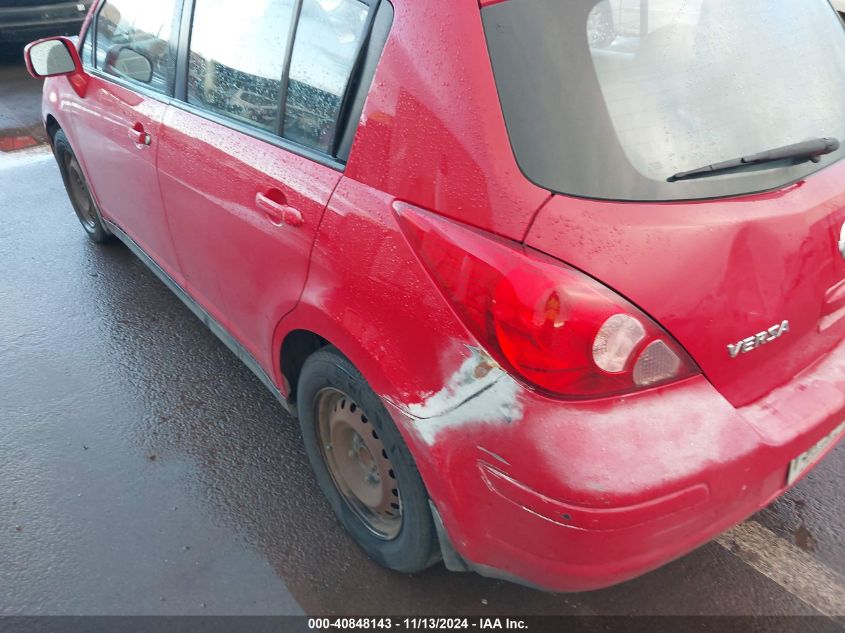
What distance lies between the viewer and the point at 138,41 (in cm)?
307

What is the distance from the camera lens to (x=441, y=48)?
5.23 feet

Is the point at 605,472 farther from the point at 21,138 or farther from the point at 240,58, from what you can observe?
the point at 21,138

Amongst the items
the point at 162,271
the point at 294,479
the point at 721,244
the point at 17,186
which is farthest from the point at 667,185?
the point at 17,186

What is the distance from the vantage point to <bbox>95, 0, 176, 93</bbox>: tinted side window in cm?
280

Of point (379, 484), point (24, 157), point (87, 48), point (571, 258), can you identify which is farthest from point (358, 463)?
point (24, 157)

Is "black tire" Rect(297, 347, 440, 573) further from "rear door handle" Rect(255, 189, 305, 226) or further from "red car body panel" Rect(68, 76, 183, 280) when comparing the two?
"red car body panel" Rect(68, 76, 183, 280)

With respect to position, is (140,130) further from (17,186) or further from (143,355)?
(17,186)

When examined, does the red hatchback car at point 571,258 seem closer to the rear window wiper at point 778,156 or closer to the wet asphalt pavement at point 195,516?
the rear window wiper at point 778,156

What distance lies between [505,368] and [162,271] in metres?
2.36

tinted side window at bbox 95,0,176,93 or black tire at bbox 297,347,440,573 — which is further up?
tinted side window at bbox 95,0,176,93

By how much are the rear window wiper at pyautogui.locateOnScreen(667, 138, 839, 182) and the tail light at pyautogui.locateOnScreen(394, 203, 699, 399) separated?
361mm

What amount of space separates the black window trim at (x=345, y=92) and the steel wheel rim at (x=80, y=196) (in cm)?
179

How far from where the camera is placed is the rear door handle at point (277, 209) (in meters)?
2.00

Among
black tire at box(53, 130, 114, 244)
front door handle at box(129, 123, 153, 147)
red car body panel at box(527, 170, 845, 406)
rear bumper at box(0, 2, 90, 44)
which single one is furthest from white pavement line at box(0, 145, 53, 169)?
red car body panel at box(527, 170, 845, 406)
